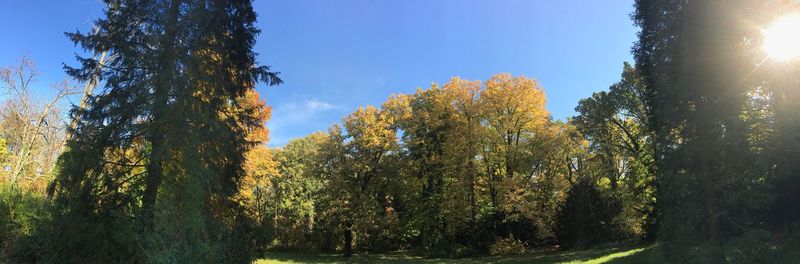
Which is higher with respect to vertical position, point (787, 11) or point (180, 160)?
point (787, 11)

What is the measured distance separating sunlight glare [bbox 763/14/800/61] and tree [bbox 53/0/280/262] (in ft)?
47.0

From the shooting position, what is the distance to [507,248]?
27125 mm

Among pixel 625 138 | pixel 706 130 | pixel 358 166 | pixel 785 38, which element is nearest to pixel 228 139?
pixel 706 130

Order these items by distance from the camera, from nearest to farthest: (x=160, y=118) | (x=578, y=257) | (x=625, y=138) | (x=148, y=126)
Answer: (x=160, y=118) → (x=148, y=126) → (x=578, y=257) → (x=625, y=138)

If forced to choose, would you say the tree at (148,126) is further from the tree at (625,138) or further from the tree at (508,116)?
the tree at (625,138)

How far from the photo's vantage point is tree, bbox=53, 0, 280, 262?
36.6 ft

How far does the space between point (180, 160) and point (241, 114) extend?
4453 millimetres

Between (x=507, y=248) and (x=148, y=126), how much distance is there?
21236 millimetres

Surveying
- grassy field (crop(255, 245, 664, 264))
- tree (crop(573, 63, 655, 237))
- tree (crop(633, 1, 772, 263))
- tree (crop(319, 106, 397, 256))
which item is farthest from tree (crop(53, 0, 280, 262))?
tree (crop(573, 63, 655, 237))

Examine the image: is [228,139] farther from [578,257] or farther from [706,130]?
[578,257]

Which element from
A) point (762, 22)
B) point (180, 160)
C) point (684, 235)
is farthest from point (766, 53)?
point (180, 160)

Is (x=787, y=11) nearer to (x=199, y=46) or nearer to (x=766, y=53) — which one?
(x=766, y=53)

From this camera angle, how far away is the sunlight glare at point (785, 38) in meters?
11.5

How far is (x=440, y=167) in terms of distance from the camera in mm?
30500
